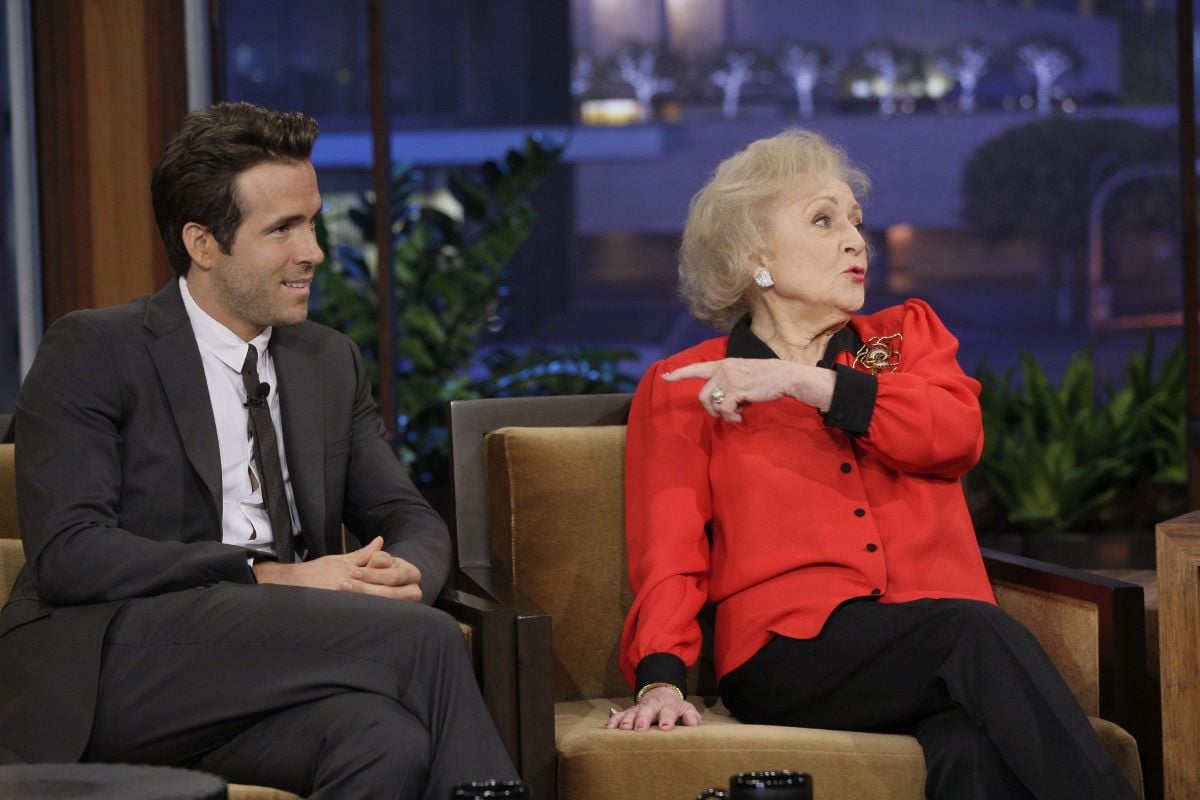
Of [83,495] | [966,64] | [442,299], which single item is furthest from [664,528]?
[966,64]

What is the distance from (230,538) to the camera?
8.37 feet

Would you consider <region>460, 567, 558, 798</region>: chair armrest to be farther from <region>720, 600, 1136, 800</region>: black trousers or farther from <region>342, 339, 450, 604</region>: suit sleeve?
<region>720, 600, 1136, 800</region>: black trousers

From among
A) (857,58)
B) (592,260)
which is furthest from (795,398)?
(857,58)

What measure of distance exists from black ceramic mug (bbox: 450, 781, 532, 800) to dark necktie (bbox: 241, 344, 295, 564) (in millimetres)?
948

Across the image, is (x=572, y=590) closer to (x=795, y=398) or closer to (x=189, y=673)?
(x=795, y=398)

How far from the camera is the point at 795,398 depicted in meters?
2.62

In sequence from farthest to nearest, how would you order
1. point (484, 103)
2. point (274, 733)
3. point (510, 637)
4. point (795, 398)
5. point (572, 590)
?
point (484, 103)
point (572, 590)
point (795, 398)
point (510, 637)
point (274, 733)

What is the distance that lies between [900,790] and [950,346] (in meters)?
0.81

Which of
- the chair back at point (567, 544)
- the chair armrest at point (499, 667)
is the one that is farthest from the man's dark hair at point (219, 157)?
the chair armrest at point (499, 667)

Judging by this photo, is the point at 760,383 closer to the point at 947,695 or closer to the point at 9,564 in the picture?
the point at 947,695

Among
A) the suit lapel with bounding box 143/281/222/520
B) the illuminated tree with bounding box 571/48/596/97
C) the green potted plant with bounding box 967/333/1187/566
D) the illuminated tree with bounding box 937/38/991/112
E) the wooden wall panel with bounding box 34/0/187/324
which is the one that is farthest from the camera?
the illuminated tree with bounding box 937/38/991/112

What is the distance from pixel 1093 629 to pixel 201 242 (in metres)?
1.65

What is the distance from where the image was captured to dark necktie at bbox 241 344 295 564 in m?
2.57

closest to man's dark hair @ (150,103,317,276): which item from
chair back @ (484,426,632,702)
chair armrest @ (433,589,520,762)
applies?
chair back @ (484,426,632,702)
